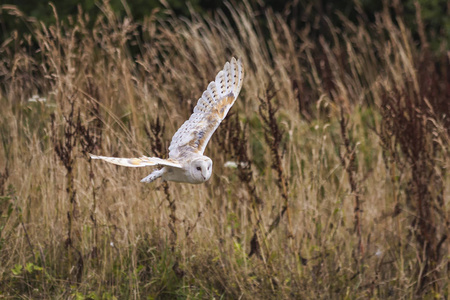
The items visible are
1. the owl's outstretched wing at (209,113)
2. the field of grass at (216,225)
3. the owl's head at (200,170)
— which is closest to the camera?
the owl's head at (200,170)

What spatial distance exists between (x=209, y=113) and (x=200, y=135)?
6.0 inches

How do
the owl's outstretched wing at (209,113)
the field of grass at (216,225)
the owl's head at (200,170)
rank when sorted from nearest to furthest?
1. the owl's head at (200,170)
2. the owl's outstretched wing at (209,113)
3. the field of grass at (216,225)

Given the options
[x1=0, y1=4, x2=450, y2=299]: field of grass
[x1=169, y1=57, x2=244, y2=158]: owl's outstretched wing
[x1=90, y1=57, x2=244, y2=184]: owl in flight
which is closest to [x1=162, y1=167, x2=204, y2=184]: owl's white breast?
[x1=90, y1=57, x2=244, y2=184]: owl in flight

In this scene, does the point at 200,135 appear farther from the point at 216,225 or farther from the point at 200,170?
the point at 216,225

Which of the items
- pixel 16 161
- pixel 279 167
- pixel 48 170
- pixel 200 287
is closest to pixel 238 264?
pixel 200 287

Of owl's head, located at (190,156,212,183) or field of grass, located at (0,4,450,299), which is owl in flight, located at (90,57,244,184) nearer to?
owl's head, located at (190,156,212,183)

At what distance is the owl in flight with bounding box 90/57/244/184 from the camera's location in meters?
2.47

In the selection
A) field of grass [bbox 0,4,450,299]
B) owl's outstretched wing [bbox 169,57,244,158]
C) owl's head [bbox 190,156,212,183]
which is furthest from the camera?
field of grass [bbox 0,4,450,299]

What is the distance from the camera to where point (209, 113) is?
9.64 feet

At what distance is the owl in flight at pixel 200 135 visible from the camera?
8.09 ft

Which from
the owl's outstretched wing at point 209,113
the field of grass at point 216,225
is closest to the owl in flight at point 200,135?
the owl's outstretched wing at point 209,113

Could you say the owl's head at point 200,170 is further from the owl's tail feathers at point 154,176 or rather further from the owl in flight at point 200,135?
the owl's tail feathers at point 154,176

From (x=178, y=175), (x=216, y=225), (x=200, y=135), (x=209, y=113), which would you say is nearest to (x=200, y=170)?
(x=178, y=175)

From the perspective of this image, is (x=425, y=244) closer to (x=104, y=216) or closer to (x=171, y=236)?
(x=171, y=236)
